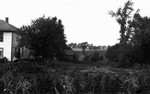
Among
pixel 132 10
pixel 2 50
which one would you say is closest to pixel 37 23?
pixel 2 50

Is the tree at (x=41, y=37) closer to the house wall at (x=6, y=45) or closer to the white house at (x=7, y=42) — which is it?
the white house at (x=7, y=42)

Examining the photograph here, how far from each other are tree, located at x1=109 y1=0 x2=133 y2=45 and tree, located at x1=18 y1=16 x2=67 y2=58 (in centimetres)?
2206

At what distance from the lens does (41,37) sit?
29.3 m

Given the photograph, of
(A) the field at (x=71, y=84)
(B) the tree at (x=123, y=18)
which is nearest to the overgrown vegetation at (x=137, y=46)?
(B) the tree at (x=123, y=18)

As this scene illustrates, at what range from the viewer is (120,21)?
49.2m

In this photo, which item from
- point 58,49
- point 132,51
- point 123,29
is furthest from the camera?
point 123,29

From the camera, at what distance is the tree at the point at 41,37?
2919cm

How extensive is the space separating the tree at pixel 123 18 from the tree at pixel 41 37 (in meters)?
22.1

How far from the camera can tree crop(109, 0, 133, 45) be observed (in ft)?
159

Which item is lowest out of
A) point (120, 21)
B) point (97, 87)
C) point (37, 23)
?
point (97, 87)

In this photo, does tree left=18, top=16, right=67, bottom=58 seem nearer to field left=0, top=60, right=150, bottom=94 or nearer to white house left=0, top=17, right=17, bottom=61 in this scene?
white house left=0, top=17, right=17, bottom=61

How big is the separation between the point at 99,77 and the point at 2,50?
28.0 m

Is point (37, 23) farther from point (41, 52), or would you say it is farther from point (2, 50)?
point (2, 50)

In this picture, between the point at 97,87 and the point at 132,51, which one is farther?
the point at 132,51
